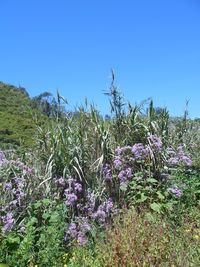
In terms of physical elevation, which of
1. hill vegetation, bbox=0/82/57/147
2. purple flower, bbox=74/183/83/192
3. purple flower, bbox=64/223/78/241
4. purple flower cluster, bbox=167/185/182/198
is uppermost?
hill vegetation, bbox=0/82/57/147

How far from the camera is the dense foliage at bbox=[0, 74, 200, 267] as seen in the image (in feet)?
10.1

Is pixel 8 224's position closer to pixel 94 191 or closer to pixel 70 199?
pixel 70 199

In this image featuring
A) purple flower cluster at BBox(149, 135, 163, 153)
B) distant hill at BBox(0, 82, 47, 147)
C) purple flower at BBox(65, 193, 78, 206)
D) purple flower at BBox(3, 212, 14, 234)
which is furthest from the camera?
distant hill at BBox(0, 82, 47, 147)

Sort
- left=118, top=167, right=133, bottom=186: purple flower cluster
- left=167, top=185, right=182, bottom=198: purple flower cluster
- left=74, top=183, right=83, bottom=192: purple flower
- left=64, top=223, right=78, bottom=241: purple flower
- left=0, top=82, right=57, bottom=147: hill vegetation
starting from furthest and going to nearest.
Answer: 1. left=0, top=82, right=57, bottom=147: hill vegetation
2. left=118, top=167, right=133, bottom=186: purple flower cluster
3. left=167, top=185, right=182, bottom=198: purple flower cluster
4. left=74, top=183, right=83, bottom=192: purple flower
5. left=64, top=223, right=78, bottom=241: purple flower

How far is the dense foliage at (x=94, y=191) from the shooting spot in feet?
10.1

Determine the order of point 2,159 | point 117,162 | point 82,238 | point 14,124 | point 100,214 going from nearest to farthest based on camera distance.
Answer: point 82,238 → point 100,214 → point 117,162 → point 2,159 → point 14,124

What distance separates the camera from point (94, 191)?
4262mm

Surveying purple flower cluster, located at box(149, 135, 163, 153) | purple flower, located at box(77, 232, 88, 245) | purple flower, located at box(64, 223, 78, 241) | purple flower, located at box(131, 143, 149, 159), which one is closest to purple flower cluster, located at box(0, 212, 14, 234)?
purple flower, located at box(64, 223, 78, 241)

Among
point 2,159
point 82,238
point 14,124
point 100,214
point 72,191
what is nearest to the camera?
point 82,238

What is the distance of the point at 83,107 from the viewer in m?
5.00

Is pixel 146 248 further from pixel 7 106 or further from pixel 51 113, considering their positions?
pixel 7 106

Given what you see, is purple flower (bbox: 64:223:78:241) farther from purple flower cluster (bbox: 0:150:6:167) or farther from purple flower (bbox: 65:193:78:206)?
purple flower cluster (bbox: 0:150:6:167)

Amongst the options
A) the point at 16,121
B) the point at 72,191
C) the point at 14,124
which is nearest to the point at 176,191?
the point at 72,191

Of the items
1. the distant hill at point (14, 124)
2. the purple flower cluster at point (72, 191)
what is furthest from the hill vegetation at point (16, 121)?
the purple flower cluster at point (72, 191)
